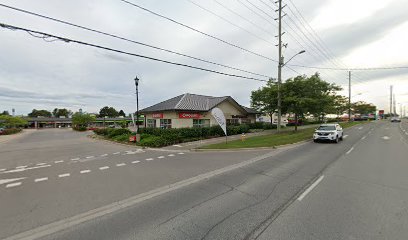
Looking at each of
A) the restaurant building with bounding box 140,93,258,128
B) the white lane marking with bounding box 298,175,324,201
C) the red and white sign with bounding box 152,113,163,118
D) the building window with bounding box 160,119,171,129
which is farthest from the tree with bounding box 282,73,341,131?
the white lane marking with bounding box 298,175,324,201

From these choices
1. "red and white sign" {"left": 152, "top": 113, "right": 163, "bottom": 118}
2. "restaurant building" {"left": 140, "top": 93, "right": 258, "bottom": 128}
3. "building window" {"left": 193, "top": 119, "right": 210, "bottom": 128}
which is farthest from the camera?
"red and white sign" {"left": 152, "top": 113, "right": 163, "bottom": 118}

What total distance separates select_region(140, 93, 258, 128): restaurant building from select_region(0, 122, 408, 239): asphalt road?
1554 cm

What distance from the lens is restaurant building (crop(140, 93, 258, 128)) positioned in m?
24.5

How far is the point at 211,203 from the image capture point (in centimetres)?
534

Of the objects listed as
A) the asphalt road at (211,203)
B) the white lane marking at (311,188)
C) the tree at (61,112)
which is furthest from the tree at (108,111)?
the white lane marking at (311,188)

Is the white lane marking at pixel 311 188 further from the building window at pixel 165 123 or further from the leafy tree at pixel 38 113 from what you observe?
the leafy tree at pixel 38 113

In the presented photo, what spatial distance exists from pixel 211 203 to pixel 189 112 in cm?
2000

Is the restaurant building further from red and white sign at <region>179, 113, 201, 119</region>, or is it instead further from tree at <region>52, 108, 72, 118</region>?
tree at <region>52, 108, 72, 118</region>

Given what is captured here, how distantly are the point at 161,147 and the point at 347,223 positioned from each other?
14630mm

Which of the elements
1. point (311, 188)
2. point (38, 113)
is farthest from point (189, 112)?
point (38, 113)

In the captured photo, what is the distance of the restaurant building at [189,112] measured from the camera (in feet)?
80.5

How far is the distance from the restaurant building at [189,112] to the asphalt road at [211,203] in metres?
15.5

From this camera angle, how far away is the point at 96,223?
4.45m

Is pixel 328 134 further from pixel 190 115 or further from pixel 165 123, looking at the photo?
pixel 165 123
